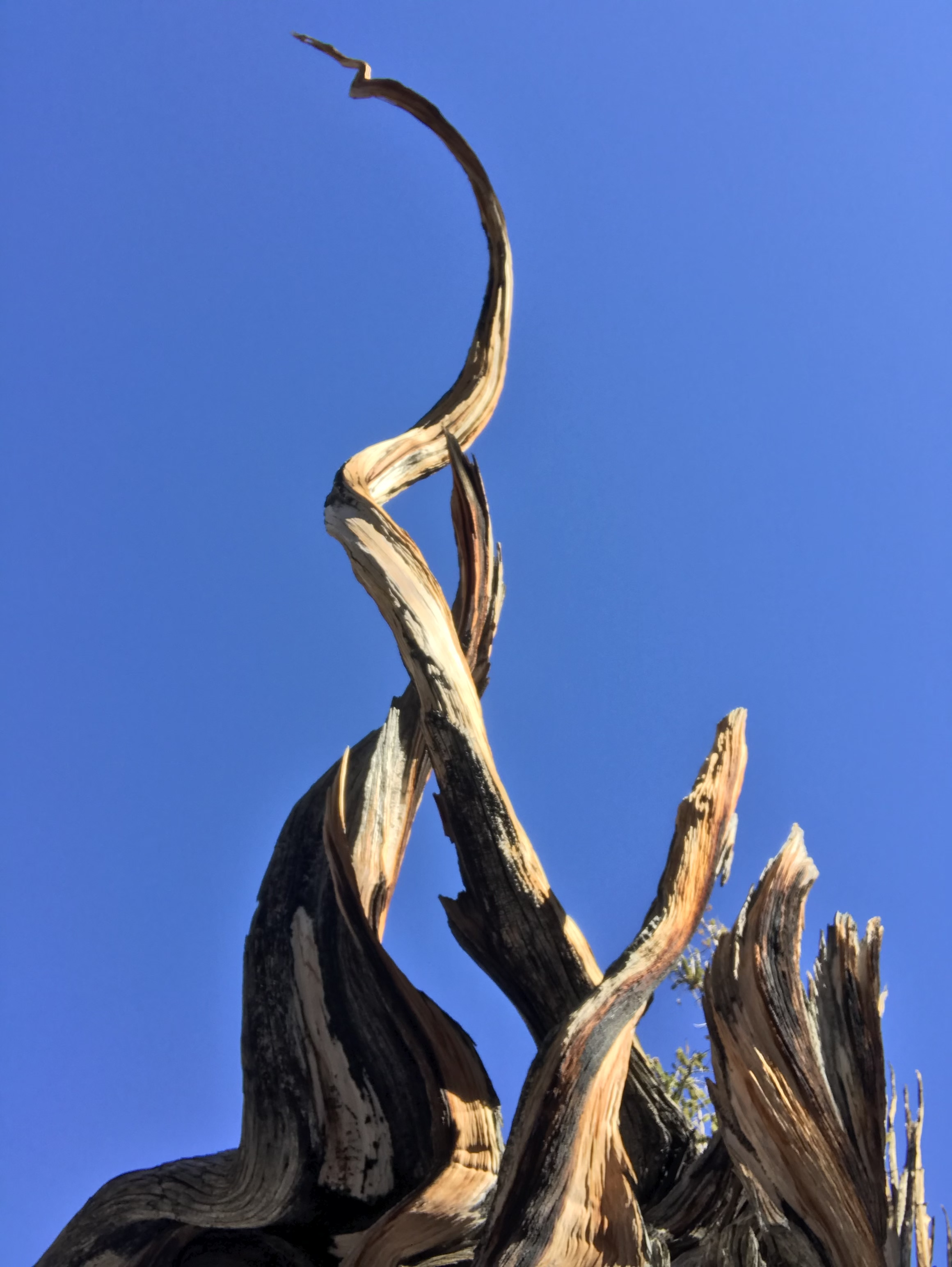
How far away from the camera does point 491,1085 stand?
223 cm

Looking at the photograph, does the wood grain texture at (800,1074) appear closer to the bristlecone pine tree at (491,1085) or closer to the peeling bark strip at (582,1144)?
the bristlecone pine tree at (491,1085)

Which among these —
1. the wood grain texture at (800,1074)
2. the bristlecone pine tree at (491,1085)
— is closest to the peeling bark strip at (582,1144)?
the bristlecone pine tree at (491,1085)

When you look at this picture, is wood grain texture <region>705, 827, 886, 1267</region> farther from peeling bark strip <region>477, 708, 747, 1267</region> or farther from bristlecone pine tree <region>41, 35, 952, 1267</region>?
peeling bark strip <region>477, 708, 747, 1267</region>

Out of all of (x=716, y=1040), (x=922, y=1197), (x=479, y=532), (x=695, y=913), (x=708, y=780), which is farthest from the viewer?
(x=479, y=532)

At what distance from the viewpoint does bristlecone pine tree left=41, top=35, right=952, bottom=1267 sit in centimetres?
177

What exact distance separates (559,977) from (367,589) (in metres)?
1.16

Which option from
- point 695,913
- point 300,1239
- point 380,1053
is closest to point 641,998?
point 695,913

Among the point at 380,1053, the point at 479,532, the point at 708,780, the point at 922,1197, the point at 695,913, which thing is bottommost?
the point at 922,1197

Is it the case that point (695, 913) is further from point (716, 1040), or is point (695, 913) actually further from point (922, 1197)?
point (922, 1197)

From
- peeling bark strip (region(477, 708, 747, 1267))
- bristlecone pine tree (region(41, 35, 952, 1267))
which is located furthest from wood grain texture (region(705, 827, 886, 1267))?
peeling bark strip (region(477, 708, 747, 1267))

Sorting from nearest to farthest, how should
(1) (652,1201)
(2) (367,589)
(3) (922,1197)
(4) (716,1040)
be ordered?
(3) (922,1197)
(4) (716,1040)
(1) (652,1201)
(2) (367,589)

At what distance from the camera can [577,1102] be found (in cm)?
180

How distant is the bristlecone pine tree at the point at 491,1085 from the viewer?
1770 mm

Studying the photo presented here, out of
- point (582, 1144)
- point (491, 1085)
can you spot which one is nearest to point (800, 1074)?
point (582, 1144)
